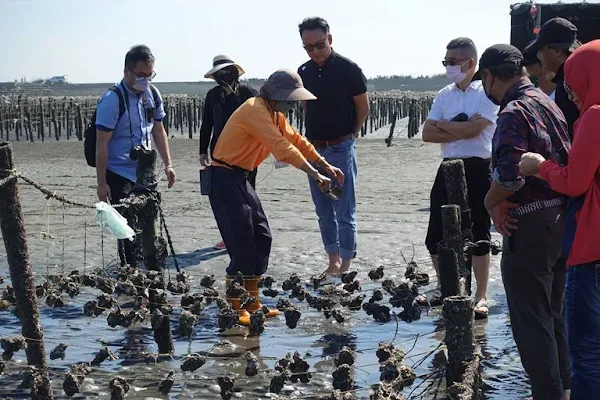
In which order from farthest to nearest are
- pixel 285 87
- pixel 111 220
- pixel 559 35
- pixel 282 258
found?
pixel 282 258
pixel 285 87
pixel 111 220
pixel 559 35

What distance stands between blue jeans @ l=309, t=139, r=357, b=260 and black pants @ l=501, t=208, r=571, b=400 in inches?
135

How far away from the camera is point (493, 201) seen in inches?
177

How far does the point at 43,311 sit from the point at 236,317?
2.14m

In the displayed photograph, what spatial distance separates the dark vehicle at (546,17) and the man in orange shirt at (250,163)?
22.1ft

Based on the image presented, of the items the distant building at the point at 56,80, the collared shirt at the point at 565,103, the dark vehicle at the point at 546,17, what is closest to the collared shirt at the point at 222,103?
the collared shirt at the point at 565,103

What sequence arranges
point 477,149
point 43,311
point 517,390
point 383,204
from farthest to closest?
point 383,204 → point 43,311 → point 477,149 → point 517,390

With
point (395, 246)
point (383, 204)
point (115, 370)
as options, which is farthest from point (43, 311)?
point (383, 204)

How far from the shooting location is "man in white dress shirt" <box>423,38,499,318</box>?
643cm

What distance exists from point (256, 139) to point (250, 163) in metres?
0.21

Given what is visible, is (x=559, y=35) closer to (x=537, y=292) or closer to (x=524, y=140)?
(x=524, y=140)

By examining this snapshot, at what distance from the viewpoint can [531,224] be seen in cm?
438

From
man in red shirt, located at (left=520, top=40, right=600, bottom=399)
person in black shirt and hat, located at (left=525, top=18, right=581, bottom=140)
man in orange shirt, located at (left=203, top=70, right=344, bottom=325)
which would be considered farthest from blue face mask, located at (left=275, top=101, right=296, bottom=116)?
man in red shirt, located at (left=520, top=40, right=600, bottom=399)

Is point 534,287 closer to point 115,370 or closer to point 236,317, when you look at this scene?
point 236,317

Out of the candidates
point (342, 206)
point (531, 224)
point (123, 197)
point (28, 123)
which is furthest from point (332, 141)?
point (28, 123)
